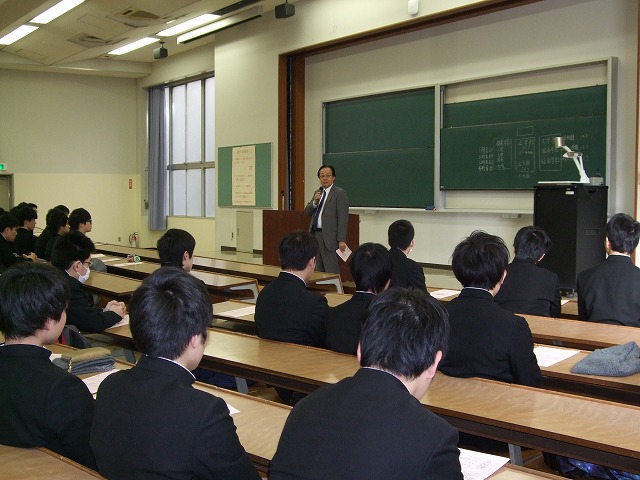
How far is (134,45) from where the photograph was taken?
12180 millimetres

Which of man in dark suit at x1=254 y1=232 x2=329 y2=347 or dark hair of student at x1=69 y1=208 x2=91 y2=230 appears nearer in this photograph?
man in dark suit at x1=254 y1=232 x2=329 y2=347

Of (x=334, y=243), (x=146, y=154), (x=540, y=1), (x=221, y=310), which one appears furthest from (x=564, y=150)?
(x=146, y=154)

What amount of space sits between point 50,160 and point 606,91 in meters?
11.2

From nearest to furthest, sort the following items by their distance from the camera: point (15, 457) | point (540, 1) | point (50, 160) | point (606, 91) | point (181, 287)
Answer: point (181, 287) < point (15, 457) < point (606, 91) < point (540, 1) < point (50, 160)

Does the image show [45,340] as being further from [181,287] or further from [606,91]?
[606,91]

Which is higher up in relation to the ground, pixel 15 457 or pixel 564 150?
pixel 564 150

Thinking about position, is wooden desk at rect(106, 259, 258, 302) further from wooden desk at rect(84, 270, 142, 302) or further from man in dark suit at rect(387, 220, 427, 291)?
man in dark suit at rect(387, 220, 427, 291)

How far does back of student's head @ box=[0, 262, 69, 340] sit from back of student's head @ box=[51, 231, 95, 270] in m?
1.97

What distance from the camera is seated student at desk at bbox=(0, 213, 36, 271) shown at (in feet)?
22.4

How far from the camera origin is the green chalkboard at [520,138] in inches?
272

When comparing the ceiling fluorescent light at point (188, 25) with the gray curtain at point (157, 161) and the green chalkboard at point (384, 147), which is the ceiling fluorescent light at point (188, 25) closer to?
the green chalkboard at point (384, 147)

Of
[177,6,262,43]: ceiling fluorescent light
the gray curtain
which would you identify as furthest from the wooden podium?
the gray curtain

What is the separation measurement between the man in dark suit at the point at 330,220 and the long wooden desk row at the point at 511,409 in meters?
4.01

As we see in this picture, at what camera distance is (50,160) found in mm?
14188
